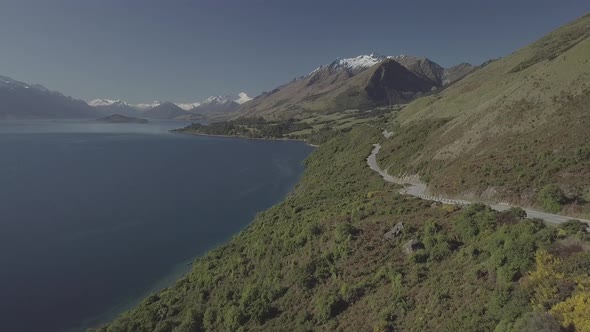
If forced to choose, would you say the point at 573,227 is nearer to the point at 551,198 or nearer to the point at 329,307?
the point at 551,198

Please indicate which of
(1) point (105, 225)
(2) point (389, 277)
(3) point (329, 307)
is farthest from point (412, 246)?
(1) point (105, 225)

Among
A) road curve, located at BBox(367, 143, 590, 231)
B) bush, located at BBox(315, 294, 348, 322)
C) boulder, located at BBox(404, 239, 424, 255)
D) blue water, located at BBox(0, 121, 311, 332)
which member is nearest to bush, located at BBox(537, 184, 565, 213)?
road curve, located at BBox(367, 143, 590, 231)

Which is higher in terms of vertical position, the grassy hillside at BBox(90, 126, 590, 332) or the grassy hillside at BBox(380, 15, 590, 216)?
the grassy hillside at BBox(380, 15, 590, 216)

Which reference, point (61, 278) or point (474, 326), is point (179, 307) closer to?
point (61, 278)

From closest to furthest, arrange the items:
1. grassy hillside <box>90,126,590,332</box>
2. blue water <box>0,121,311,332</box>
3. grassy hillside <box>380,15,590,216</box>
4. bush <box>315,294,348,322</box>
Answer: grassy hillside <box>90,126,590,332</box>, bush <box>315,294,348,322</box>, grassy hillside <box>380,15,590,216</box>, blue water <box>0,121,311,332</box>

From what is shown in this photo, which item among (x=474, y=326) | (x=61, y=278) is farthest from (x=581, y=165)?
(x=61, y=278)

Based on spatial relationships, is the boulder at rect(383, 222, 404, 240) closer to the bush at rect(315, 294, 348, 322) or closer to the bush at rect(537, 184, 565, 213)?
the bush at rect(315, 294, 348, 322)

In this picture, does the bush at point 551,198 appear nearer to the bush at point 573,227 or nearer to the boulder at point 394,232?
the bush at point 573,227
